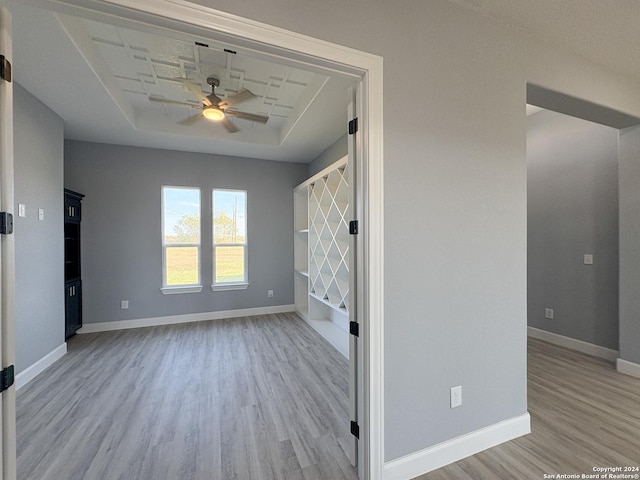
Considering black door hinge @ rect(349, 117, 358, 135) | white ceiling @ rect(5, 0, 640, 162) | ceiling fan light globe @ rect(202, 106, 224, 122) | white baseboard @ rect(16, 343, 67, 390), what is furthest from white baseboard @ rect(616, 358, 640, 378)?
white baseboard @ rect(16, 343, 67, 390)

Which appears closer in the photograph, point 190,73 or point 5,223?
point 5,223

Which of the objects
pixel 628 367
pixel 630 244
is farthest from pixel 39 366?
pixel 630 244

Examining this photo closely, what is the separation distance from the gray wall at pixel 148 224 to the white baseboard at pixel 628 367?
4.34 meters

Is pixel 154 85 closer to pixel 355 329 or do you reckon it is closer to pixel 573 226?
pixel 355 329

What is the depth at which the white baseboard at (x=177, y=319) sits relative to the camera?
400cm

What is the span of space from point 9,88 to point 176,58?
1.96 m

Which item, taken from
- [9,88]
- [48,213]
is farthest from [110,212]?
[9,88]

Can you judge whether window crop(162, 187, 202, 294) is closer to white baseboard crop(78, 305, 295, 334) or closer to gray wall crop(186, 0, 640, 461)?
white baseboard crop(78, 305, 295, 334)

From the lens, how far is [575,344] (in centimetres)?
325

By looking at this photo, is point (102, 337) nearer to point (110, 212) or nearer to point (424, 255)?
point (110, 212)

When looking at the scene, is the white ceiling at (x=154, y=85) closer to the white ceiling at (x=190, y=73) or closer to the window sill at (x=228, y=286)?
the white ceiling at (x=190, y=73)

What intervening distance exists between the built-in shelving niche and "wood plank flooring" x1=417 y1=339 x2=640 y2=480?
1.73m

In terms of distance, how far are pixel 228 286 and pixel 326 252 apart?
6.52ft

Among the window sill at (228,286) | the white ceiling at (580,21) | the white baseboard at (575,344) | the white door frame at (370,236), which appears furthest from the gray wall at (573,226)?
the window sill at (228,286)
